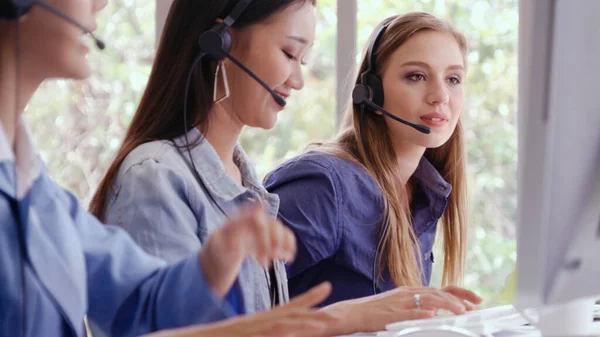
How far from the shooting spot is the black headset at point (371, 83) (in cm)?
143

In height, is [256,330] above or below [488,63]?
below

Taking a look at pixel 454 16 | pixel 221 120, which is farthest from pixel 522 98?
pixel 454 16

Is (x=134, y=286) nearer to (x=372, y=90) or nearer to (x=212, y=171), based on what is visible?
(x=212, y=171)

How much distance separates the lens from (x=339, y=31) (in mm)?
1626

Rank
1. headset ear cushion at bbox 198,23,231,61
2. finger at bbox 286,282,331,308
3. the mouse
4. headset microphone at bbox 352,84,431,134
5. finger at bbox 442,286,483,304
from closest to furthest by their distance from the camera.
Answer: finger at bbox 286,282,331,308, the mouse, headset ear cushion at bbox 198,23,231,61, finger at bbox 442,286,483,304, headset microphone at bbox 352,84,431,134

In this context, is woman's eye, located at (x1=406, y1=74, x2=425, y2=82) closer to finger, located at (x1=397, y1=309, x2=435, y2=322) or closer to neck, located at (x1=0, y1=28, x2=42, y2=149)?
finger, located at (x1=397, y1=309, x2=435, y2=322)

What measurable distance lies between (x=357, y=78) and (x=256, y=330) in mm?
841

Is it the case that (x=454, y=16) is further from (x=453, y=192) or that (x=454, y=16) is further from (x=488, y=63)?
(x=453, y=192)

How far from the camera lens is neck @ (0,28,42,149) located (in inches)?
28.8

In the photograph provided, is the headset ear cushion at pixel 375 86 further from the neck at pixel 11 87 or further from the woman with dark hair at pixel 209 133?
the neck at pixel 11 87

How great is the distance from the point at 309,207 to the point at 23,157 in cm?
59

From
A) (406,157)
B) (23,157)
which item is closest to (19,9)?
(23,157)

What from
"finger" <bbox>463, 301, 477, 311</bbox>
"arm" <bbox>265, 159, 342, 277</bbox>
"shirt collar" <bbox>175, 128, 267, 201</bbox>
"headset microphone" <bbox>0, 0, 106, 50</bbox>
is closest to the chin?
"arm" <bbox>265, 159, 342, 277</bbox>

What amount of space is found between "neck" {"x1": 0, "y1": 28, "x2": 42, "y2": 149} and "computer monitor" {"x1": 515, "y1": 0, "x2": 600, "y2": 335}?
47 cm
